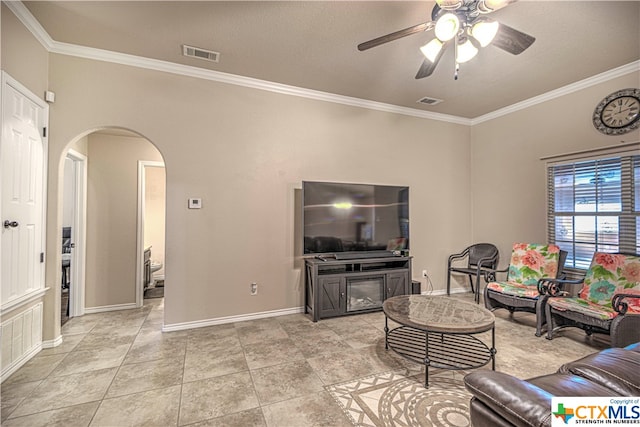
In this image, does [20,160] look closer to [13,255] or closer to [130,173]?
[13,255]

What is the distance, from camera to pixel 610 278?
3016mm

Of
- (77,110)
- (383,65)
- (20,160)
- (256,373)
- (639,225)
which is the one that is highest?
(383,65)

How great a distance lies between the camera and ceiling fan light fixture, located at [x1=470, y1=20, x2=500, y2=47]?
1921 mm

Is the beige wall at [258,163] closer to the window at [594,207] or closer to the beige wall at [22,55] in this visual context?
the beige wall at [22,55]

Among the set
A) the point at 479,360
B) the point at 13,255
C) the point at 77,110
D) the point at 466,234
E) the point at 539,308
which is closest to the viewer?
the point at 13,255

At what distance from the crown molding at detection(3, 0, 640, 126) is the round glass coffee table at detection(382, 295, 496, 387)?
2854 millimetres

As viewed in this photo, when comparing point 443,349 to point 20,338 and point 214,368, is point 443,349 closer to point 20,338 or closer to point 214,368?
point 214,368

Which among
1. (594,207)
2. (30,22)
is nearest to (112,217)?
(30,22)

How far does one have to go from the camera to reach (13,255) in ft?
7.65

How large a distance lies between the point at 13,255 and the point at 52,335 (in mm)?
972

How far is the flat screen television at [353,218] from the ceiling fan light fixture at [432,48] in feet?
6.18

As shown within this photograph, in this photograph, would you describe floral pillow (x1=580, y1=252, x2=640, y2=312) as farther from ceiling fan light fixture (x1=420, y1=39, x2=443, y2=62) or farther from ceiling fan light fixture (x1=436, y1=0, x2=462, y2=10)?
ceiling fan light fixture (x1=436, y1=0, x2=462, y2=10)

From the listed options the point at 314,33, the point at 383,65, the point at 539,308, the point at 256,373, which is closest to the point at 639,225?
the point at 539,308

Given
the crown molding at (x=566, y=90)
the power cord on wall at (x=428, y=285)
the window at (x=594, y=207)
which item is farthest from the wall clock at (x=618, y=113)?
the power cord on wall at (x=428, y=285)
